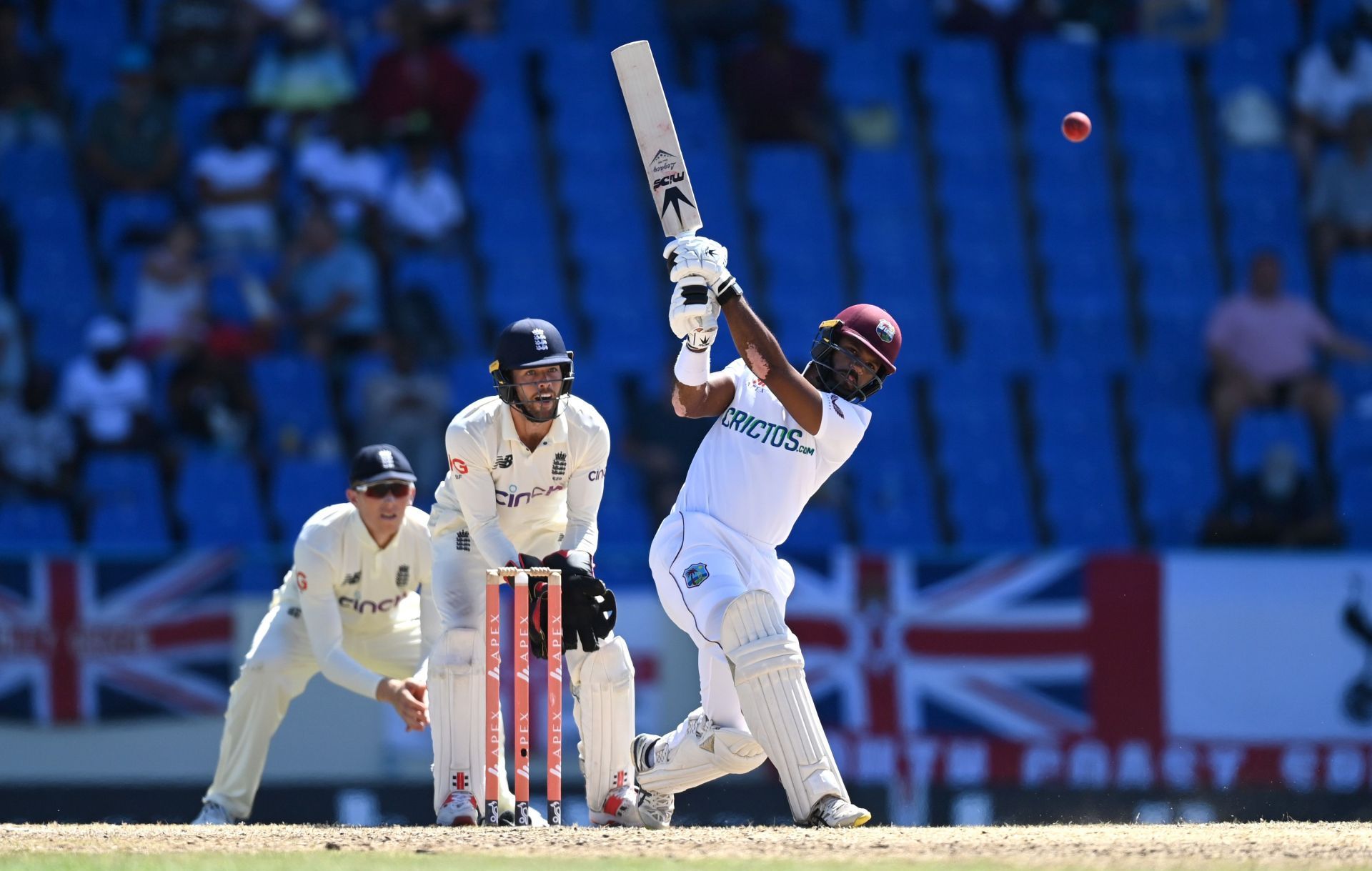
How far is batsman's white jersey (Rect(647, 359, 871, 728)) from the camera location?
6480mm

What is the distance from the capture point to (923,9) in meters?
13.4

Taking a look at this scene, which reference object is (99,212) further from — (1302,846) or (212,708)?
(1302,846)

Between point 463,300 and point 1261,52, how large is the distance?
5407 millimetres

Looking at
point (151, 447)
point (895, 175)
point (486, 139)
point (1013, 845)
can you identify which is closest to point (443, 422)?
point (151, 447)

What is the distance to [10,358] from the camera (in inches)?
430

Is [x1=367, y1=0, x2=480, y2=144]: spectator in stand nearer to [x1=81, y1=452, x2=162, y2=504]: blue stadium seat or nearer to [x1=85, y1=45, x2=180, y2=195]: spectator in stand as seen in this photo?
[x1=85, y1=45, x2=180, y2=195]: spectator in stand

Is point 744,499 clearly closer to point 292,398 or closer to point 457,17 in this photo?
point 292,398

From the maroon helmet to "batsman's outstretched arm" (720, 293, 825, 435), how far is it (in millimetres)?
299

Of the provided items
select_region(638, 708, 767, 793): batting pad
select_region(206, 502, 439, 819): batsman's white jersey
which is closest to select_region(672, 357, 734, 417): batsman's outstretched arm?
select_region(638, 708, 767, 793): batting pad

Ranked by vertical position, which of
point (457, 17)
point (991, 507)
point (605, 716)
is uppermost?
point (457, 17)

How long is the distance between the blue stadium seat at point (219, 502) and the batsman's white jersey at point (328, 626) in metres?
2.50

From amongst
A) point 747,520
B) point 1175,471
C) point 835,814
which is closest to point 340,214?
point 1175,471

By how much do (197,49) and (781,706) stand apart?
7.47m

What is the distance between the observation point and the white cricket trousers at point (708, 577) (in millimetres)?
6371
